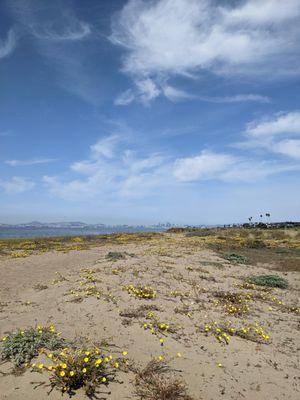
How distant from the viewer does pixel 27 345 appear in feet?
22.9

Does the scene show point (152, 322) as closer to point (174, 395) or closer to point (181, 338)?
point (181, 338)

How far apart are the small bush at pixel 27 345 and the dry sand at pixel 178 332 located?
0.25m

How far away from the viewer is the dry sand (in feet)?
21.4

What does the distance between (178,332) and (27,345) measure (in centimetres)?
395

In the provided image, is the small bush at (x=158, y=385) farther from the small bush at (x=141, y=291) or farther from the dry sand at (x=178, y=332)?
the small bush at (x=141, y=291)

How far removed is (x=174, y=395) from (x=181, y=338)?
2.78 meters

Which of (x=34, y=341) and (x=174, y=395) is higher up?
(x=34, y=341)

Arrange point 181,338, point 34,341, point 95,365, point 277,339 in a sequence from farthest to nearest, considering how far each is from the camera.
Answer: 1. point 277,339
2. point 181,338
3. point 34,341
4. point 95,365

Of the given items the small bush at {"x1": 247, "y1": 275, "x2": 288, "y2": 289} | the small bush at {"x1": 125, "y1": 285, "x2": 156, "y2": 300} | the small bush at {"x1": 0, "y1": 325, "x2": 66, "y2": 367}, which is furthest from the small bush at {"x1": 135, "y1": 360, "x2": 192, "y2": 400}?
the small bush at {"x1": 247, "y1": 275, "x2": 288, "y2": 289}

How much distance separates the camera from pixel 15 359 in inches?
261

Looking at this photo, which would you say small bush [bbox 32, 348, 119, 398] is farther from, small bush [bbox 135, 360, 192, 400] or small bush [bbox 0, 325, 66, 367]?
small bush [bbox 135, 360, 192, 400]

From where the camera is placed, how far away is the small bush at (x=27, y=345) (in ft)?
22.0

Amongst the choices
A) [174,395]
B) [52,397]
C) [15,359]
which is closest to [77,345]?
[15,359]

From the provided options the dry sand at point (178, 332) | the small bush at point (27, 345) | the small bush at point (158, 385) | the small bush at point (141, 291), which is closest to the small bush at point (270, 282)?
the dry sand at point (178, 332)
